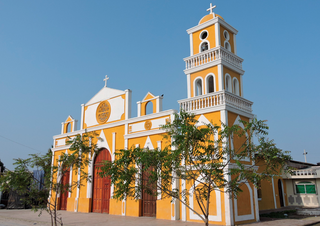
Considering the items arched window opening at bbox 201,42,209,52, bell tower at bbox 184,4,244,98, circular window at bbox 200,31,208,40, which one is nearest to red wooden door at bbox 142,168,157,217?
bell tower at bbox 184,4,244,98

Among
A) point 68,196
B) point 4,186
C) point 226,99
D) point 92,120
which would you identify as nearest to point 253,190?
point 226,99

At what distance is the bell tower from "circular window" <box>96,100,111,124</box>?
659cm

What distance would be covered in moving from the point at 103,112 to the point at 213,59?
8.73 metres

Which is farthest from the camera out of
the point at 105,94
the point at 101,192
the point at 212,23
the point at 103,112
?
the point at 105,94

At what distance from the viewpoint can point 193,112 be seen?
13.3 metres

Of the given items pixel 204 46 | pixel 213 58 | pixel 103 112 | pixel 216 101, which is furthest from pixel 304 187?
pixel 103 112

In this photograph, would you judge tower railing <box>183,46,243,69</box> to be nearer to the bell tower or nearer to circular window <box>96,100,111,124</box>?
the bell tower

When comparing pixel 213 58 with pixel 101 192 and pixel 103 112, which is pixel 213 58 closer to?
pixel 103 112

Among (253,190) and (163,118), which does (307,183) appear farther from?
(163,118)

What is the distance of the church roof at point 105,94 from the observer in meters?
18.4

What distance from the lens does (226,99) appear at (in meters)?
12.7

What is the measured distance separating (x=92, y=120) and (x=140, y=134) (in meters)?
5.30

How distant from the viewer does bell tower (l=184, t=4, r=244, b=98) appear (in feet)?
44.8

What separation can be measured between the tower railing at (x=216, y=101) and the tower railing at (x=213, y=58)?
195cm
